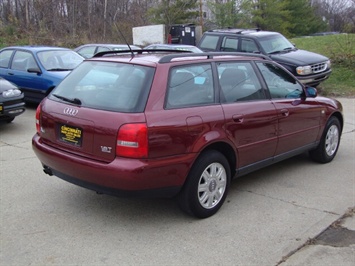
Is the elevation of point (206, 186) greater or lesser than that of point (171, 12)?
lesser

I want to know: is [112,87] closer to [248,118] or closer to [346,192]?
[248,118]

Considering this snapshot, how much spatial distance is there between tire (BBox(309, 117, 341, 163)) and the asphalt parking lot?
42 centimetres

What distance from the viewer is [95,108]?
3.91m

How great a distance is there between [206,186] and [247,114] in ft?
3.10

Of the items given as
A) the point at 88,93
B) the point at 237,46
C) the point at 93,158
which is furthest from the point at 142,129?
the point at 237,46

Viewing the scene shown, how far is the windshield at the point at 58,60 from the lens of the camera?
10141mm

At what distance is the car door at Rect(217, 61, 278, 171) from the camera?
4453mm

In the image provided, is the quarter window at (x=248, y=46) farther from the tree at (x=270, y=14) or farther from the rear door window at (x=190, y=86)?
the tree at (x=270, y=14)

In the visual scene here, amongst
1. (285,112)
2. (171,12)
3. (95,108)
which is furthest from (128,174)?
(171,12)

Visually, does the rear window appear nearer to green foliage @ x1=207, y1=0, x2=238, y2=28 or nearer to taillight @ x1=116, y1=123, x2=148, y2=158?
taillight @ x1=116, y1=123, x2=148, y2=158

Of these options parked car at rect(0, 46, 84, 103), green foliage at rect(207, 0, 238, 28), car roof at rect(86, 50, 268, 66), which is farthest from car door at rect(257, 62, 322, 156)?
green foliage at rect(207, 0, 238, 28)

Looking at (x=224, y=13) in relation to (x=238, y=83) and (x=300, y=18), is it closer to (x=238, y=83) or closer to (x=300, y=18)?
(x=300, y=18)

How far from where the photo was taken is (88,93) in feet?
13.5

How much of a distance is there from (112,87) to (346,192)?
304 cm
